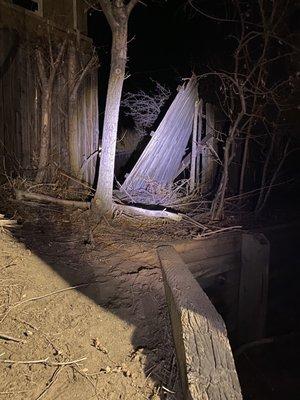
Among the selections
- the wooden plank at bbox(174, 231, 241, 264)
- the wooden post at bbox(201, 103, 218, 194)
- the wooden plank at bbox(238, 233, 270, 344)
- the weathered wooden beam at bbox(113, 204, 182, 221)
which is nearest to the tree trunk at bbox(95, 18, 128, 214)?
the weathered wooden beam at bbox(113, 204, 182, 221)

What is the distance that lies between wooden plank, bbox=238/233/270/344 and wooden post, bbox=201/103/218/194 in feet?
7.77

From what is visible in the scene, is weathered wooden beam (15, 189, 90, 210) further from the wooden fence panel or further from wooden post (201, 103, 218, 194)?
wooden post (201, 103, 218, 194)

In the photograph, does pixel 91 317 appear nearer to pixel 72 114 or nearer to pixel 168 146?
pixel 72 114

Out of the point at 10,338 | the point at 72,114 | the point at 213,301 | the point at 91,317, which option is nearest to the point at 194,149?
the point at 72,114

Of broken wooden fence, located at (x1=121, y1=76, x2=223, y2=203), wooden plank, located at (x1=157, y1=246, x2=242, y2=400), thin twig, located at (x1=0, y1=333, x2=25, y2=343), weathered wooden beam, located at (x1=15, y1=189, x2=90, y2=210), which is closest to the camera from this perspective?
wooden plank, located at (x1=157, y1=246, x2=242, y2=400)

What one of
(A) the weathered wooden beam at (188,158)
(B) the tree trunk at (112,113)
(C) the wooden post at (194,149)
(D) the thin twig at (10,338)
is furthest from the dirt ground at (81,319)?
(A) the weathered wooden beam at (188,158)

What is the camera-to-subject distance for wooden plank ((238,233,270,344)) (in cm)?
571

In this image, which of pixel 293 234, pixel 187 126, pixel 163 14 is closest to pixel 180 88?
pixel 187 126

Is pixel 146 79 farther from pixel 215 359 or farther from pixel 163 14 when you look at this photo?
pixel 215 359

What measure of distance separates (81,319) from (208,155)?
550 cm

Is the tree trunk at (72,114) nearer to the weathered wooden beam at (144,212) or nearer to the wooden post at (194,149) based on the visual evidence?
the weathered wooden beam at (144,212)

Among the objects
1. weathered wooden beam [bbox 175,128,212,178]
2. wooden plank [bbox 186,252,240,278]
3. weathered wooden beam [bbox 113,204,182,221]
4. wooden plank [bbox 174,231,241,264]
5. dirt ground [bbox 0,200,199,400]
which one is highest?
weathered wooden beam [bbox 175,128,212,178]

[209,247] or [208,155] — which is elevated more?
[208,155]

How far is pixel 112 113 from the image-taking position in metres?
5.17
